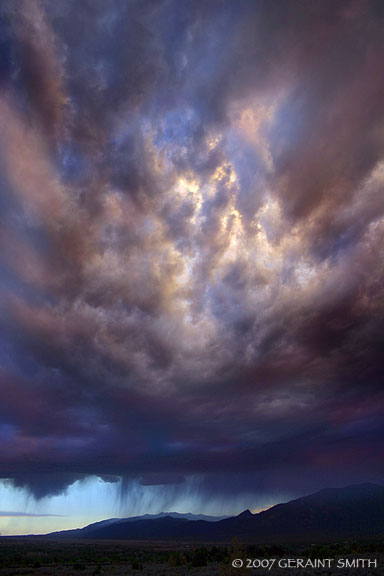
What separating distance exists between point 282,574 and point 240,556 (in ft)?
12.7

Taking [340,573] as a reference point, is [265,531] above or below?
below

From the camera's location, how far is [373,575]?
83.7 ft

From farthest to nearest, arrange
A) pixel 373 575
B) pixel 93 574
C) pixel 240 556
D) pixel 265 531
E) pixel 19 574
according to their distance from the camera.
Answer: pixel 265 531
pixel 19 574
pixel 93 574
pixel 240 556
pixel 373 575

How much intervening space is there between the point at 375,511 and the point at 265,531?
6798cm

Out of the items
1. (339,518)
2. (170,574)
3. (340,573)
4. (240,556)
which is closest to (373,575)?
(340,573)

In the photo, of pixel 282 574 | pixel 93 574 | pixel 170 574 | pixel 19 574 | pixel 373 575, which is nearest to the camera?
pixel 373 575

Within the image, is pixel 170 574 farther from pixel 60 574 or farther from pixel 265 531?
pixel 265 531

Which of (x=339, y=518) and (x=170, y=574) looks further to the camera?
(x=339, y=518)

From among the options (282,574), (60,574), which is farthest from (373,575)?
(60,574)

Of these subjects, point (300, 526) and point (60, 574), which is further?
point (300, 526)

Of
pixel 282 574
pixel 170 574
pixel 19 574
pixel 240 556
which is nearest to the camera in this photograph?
pixel 282 574

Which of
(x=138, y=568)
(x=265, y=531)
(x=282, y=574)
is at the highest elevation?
(x=282, y=574)

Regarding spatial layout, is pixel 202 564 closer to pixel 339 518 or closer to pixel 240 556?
pixel 240 556

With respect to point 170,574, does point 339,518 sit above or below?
below
